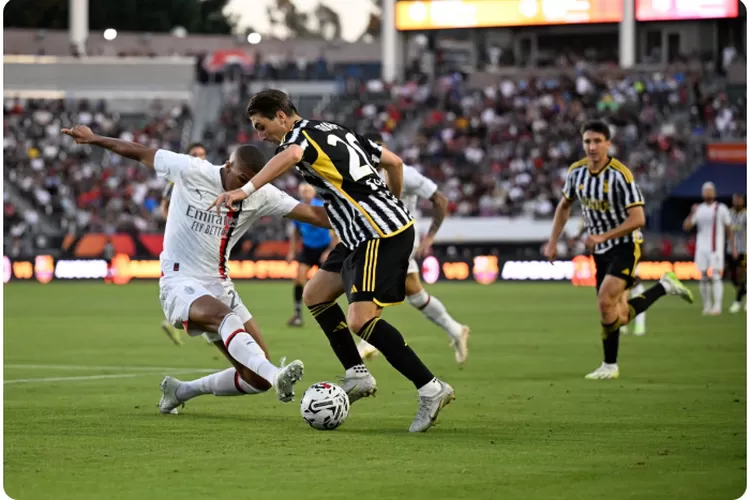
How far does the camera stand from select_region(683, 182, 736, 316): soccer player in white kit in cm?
2341

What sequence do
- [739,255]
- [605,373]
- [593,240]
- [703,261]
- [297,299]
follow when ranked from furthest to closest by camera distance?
[739,255], [703,261], [297,299], [605,373], [593,240]

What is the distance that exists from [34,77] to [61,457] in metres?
47.1

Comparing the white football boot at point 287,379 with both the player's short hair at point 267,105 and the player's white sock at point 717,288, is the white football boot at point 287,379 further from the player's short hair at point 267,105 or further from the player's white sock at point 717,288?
the player's white sock at point 717,288

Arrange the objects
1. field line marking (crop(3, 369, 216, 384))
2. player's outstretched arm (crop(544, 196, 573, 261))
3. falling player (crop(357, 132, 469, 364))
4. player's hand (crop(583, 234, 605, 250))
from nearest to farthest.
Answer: field line marking (crop(3, 369, 216, 384)), player's hand (crop(583, 234, 605, 250)), player's outstretched arm (crop(544, 196, 573, 261)), falling player (crop(357, 132, 469, 364))

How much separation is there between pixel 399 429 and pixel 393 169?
1697 mm

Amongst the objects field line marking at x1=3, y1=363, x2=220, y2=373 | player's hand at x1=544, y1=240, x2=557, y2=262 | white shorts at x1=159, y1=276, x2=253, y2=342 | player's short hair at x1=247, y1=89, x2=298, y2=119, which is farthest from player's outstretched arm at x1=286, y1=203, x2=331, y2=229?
field line marking at x1=3, y1=363, x2=220, y2=373

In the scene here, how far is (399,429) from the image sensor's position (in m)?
8.91

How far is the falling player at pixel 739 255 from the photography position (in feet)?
75.4

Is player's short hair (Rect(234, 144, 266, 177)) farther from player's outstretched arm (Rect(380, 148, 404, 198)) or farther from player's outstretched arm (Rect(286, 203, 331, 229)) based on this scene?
player's outstretched arm (Rect(380, 148, 404, 198))

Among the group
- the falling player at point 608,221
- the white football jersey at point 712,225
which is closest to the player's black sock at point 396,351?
the falling player at point 608,221

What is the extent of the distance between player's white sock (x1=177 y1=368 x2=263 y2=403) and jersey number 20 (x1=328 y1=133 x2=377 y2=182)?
5.57 ft

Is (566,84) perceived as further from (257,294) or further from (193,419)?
(193,419)

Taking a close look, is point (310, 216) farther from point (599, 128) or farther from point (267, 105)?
point (599, 128)

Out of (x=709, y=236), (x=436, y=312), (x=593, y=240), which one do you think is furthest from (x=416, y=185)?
(x=709, y=236)
